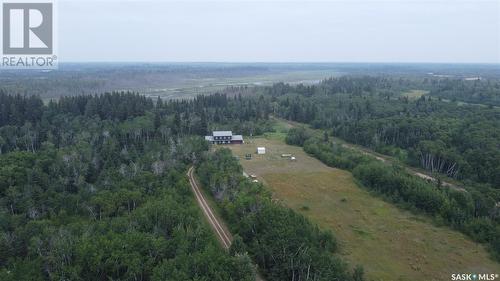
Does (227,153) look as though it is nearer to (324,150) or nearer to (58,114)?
(324,150)

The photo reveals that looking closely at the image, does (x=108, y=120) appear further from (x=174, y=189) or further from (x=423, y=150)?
(x=423, y=150)

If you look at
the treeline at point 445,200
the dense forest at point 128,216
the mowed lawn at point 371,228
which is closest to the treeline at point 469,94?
the treeline at point 445,200

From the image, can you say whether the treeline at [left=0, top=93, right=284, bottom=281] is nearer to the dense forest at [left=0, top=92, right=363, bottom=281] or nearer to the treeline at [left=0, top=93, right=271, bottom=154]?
the dense forest at [left=0, top=92, right=363, bottom=281]

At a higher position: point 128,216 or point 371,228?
point 128,216

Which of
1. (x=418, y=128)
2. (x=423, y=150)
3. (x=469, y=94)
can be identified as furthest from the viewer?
(x=469, y=94)

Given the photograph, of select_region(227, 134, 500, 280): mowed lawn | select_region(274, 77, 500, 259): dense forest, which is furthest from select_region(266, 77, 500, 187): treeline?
select_region(227, 134, 500, 280): mowed lawn

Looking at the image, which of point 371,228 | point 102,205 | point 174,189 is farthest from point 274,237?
point 102,205

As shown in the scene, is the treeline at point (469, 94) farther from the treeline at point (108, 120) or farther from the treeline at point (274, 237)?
the treeline at point (274, 237)
